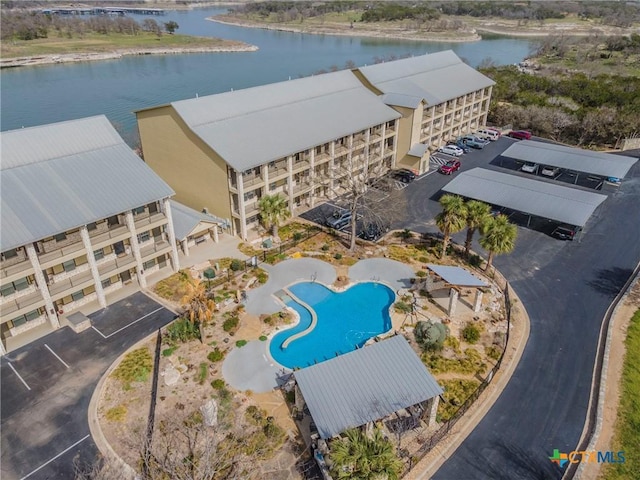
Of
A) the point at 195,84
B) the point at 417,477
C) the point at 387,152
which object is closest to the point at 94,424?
the point at 417,477

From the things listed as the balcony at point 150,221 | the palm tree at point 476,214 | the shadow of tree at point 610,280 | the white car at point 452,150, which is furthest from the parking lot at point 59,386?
the white car at point 452,150

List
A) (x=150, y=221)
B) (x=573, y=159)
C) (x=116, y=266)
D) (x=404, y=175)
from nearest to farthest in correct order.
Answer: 1. (x=116, y=266)
2. (x=150, y=221)
3. (x=404, y=175)
4. (x=573, y=159)

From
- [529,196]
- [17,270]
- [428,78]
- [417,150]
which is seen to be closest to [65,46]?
[428,78]

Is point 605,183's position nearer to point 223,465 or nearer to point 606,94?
point 606,94

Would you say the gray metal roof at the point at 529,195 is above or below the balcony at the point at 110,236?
below

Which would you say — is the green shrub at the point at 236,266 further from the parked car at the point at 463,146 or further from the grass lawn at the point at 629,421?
the parked car at the point at 463,146

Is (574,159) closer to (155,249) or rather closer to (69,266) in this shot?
(155,249)
